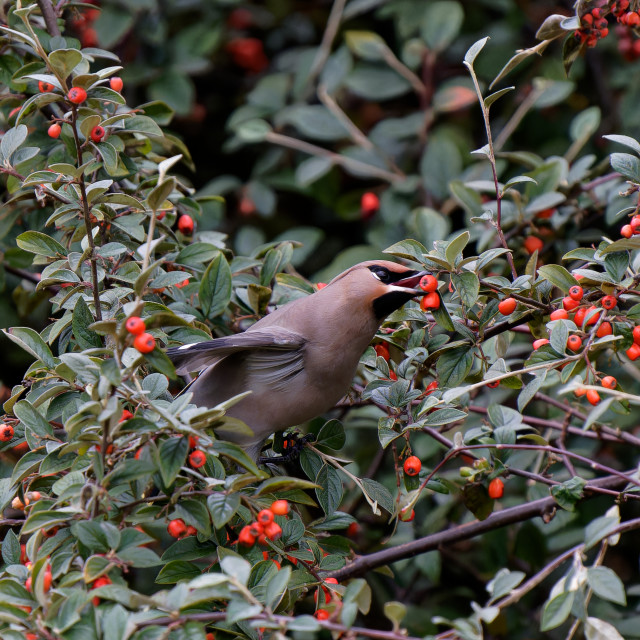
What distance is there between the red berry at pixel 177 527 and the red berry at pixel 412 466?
60cm

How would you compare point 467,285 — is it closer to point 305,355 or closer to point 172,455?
point 305,355

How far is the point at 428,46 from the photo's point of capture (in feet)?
13.5

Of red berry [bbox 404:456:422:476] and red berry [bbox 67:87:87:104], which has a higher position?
red berry [bbox 67:87:87:104]

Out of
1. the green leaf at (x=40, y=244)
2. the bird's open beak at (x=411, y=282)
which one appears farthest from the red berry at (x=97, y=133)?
the bird's open beak at (x=411, y=282)

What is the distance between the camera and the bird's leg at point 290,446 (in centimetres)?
266

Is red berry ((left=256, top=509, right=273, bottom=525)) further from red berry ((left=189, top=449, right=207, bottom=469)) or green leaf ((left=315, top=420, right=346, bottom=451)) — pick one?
green leaf ((left=315, top=420, right=346, bottom=451))

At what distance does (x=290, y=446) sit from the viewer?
2771 millimetres

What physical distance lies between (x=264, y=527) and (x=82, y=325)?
0.68m

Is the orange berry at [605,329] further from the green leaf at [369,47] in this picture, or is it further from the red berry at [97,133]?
the green leaf at [369,47]

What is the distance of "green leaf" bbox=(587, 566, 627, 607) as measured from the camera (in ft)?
5.38

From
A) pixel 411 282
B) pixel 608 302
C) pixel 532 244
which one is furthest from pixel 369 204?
pixel 608 302

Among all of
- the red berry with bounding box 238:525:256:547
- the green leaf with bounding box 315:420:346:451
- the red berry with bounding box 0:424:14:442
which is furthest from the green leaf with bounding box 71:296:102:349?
the green leaf with bounding box 315:420:346:451

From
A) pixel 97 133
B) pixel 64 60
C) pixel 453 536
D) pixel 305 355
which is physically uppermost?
pixel 64 60

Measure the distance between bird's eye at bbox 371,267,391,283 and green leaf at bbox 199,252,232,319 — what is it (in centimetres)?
49
